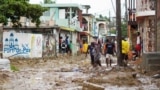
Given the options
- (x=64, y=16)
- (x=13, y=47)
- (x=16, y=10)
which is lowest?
(x=13, y=47)

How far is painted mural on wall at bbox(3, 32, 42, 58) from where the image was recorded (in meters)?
32.8

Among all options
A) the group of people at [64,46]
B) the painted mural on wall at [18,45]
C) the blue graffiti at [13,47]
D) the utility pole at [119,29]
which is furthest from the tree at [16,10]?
the utility pole at [119,29]

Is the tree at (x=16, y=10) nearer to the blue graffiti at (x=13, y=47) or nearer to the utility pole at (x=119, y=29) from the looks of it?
the blue graffiti at (x=13, y=47)

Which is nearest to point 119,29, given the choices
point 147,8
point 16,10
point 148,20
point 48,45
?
point 147,8

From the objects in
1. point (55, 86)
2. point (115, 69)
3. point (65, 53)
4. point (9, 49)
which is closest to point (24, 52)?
point (9, 49)

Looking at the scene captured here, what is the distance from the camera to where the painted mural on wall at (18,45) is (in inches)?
1293

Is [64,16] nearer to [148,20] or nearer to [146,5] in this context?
[148,20]

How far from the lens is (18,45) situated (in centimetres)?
3309

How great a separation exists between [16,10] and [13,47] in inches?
116

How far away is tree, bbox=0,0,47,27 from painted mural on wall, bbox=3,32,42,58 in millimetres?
1287

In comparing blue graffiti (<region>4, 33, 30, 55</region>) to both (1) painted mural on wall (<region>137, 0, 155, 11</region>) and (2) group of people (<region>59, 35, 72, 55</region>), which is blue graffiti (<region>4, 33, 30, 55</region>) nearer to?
(2) group of people (<region>59, 35, 72, 55</region>)

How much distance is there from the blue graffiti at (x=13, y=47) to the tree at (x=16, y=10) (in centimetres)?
142

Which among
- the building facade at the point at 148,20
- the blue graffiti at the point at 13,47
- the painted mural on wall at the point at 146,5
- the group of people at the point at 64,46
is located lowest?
the group of people at the point at 64,46

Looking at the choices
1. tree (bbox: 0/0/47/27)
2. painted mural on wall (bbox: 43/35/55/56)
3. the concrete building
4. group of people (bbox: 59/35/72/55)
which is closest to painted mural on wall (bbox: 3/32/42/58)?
tree (bbox: 0/0/47/27)
